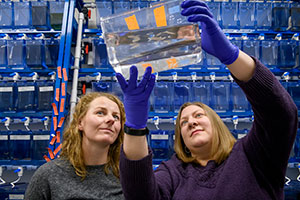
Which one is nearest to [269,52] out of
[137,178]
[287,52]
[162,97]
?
[287,52]

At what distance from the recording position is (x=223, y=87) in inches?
126

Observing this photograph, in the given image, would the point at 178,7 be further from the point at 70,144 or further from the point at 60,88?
the point at 60,88

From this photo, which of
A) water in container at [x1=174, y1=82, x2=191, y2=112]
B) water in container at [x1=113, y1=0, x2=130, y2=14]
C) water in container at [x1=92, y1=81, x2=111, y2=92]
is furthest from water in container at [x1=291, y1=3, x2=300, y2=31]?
water in container at [x1=92, y1=81, x2=111, y2=92]

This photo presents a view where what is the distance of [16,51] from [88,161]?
232 cm

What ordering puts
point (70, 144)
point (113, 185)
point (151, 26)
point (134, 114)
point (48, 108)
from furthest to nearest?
point (48, 108), point (70, 144), point (113, 185), point (151, 26), point (134, 114)

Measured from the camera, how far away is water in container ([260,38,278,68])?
3221 mm

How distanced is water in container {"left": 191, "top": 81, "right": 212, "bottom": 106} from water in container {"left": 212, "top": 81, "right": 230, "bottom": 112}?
62 mm

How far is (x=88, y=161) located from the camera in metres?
1.50

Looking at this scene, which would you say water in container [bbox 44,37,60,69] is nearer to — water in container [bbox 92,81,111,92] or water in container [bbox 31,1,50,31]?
water in container [bbox 31,1,50,31]

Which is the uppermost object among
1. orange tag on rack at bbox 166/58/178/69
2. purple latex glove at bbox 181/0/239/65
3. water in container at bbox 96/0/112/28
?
water in container at bbox 96/0/112/28

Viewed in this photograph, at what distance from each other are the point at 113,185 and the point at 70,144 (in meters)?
0.38

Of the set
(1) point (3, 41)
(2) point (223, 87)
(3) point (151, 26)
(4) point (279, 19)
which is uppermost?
(4) point (279, 19)

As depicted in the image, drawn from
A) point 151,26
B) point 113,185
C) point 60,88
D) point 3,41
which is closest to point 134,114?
point 151,26

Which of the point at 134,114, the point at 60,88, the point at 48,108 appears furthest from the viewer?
the point at 48,108
